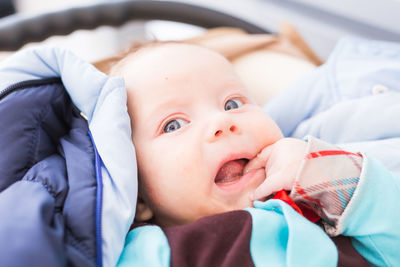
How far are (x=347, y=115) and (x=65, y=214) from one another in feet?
1.95

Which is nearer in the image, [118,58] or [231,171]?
[231,171]

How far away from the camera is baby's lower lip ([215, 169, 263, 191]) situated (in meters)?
0.58

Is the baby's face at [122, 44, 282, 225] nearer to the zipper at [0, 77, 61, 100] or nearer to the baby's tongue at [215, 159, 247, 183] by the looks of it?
the baby's tongue at [215, 159, 247, 183]

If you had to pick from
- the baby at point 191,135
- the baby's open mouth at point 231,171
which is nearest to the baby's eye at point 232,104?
the baby at point 191,135

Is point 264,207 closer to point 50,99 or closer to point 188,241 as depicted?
point 188,241

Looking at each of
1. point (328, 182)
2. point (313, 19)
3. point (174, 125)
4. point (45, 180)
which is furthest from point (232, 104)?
point (313, 19)

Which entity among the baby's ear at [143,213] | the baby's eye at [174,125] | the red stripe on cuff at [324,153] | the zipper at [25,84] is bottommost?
the baby's ear at [143,213]

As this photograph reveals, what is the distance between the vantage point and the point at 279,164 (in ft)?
1.87

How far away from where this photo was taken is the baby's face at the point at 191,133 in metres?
0.58

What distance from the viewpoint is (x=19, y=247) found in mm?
417

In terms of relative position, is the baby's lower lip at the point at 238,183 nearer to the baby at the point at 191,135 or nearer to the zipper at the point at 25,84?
the baby at the point at 191,135

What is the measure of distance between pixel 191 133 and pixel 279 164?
0.14m

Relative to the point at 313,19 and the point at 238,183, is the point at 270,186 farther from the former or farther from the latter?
the point at 313,19

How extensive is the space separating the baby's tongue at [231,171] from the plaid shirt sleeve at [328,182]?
0.37 ft
